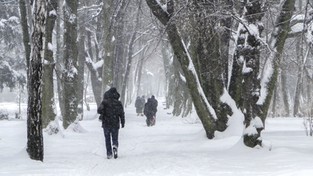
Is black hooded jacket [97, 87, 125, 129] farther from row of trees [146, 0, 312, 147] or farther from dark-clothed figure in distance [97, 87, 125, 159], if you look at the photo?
row of trees [146, 0, 312, 147]

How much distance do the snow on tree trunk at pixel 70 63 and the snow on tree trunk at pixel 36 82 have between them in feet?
26.3

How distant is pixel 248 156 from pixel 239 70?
340 centimetres

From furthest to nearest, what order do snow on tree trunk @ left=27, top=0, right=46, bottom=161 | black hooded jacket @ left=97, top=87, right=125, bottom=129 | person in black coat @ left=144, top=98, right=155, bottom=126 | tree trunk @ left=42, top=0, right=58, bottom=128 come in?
person in black coat @ left=144, top=98, right=155, bottom=126 → tree trunk @ left=42, top=0, right=58, bottom=128 → black hooded jacket @ left=97, top=87, right=125, bottom=129 → snow on tree trunk @ left=27, top=0, right=46, bottom=161

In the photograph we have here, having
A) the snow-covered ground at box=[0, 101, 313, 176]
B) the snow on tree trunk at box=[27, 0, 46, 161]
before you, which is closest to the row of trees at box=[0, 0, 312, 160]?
the snow on tree trunk at box=[27, 0, 46, 161]

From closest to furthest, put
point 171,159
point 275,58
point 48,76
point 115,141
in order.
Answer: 1. point 171,159
2. point 115,141
3. point 275,58
4. point 48,76

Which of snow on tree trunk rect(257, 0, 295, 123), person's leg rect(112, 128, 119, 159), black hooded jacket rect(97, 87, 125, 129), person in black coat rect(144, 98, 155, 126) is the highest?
snow on tree trunk rect(257, 0, 295, 123)

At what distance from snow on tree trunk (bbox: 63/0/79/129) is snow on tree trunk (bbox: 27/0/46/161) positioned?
801cm

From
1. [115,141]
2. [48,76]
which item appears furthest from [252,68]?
[48,76]

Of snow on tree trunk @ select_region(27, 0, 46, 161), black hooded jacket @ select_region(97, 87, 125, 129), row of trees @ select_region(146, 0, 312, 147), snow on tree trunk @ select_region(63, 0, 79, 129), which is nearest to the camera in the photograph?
snow on tree trunk @ select_region(27, 0, 46, 161)

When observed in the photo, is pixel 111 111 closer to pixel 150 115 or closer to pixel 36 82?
pixel 36 82

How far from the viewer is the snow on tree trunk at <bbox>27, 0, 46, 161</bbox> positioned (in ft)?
30.9

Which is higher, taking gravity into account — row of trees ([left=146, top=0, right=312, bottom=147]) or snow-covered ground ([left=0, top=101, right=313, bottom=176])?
row of trees ([left=146, top=0, right=312, bottom=147])

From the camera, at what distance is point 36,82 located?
31.5 ft

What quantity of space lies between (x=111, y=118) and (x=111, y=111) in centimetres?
19
